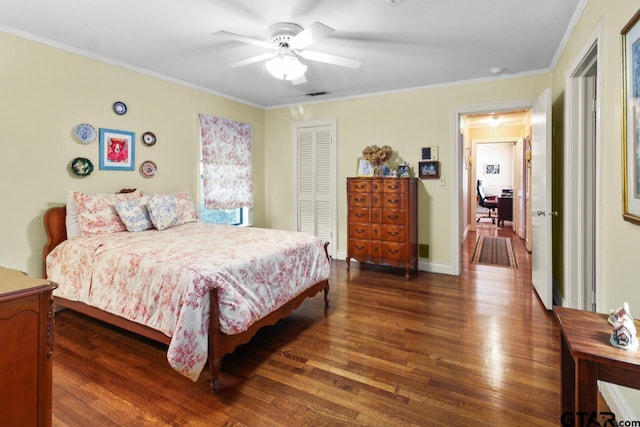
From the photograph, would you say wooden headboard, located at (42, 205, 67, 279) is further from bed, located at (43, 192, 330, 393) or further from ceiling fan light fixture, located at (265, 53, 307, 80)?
ceiling fan light fixture, located at (265, 53, 307, 80)

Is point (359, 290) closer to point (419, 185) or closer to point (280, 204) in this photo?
point (419, 185)

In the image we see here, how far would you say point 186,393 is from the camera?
1.90 m

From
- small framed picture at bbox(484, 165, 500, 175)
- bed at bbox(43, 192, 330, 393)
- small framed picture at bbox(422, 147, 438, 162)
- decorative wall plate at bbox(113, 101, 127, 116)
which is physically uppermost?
small framed picture at bbox(484, 165, 500, 175)

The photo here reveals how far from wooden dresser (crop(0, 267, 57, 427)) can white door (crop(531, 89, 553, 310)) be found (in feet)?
11.6

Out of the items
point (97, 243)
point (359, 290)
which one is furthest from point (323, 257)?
point (97, 243)

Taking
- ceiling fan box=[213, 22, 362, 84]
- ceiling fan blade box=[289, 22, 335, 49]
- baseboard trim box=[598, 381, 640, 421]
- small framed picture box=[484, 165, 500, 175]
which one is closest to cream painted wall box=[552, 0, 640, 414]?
baseboard trim box=[598, 381, 640, 421]

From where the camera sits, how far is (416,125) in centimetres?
444

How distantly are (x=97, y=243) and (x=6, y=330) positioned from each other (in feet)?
5.60

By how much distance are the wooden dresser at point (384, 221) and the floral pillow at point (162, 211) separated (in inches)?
84.0

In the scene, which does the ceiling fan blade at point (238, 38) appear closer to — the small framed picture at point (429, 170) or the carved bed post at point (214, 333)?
the carved bed post at point (214, 333)

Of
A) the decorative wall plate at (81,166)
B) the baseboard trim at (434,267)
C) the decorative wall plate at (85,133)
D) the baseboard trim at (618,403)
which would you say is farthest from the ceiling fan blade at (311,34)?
the baseboard trim at (434,267)

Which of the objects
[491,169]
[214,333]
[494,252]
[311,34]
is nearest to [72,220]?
[214,333]

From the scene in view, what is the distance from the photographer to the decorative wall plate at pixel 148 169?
374 centimetres

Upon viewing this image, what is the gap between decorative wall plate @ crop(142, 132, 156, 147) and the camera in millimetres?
3734
